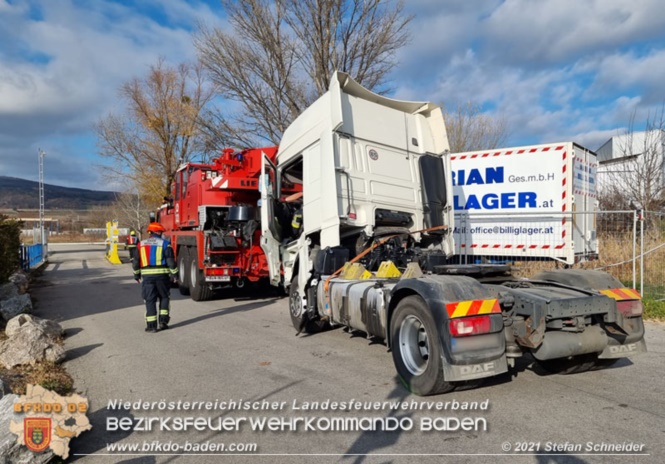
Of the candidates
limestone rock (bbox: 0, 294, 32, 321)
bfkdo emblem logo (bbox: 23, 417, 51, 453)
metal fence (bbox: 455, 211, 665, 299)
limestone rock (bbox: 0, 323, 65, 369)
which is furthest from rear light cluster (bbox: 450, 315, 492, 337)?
limestone rock (bbox: 0, 294, 32, 321)

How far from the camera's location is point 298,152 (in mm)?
7871

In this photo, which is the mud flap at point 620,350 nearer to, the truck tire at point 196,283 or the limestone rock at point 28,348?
the limestone rock at point 28,348

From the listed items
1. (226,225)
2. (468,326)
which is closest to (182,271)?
(226,225)

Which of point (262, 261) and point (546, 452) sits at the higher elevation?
point (262, 261)

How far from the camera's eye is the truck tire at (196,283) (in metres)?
10.9

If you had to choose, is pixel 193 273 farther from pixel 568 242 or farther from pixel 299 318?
pixel 568 242

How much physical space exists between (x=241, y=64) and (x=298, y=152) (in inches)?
408

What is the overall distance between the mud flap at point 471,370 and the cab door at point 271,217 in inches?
205

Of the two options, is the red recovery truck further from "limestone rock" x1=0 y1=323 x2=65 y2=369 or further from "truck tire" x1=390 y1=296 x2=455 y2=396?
"truck tire" x1=390 y1=296 x2=455 y2=396

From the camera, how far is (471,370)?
4.02 m

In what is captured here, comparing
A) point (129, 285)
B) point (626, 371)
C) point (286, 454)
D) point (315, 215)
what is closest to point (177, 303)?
point (129, 285)

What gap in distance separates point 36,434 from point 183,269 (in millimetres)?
8991

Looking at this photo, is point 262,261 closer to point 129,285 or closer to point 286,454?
point 129,285

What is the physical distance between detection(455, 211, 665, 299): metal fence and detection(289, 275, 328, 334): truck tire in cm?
457
